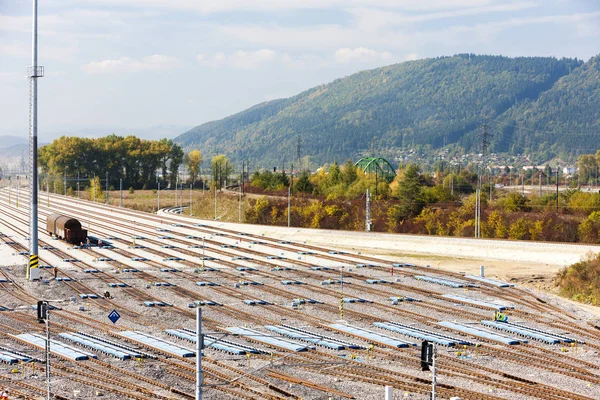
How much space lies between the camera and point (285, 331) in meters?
37.9

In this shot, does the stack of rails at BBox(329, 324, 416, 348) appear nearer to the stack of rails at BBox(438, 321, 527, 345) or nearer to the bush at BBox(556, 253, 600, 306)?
the stack of rails at BBox(438, 321, 527, 345)

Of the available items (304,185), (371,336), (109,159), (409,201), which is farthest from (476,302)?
(109,159)

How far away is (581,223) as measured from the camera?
249 ft

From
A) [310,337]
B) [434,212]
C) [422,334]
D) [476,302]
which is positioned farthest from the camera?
[434,212]

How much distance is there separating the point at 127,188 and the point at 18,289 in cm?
14536

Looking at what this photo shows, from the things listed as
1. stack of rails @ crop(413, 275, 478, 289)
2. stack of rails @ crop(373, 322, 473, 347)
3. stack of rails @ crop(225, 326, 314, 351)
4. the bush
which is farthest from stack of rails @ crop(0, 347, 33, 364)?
the bush

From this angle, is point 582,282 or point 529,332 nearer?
point 529,332

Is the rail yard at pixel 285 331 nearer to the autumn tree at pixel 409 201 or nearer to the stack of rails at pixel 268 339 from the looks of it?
the stack of rails at pixel 268 339

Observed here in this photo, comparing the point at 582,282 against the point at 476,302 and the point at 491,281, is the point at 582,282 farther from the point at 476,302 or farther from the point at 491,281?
the point at 476,302

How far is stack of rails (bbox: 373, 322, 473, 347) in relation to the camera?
35.8 m

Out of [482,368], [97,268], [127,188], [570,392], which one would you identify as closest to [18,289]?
[97,268]

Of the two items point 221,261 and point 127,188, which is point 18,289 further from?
point 127,188

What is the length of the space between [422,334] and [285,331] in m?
6.71

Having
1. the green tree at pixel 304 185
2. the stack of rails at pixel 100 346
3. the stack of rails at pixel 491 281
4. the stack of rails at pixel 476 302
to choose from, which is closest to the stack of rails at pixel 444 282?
the stack of rails at pixel 491 281
